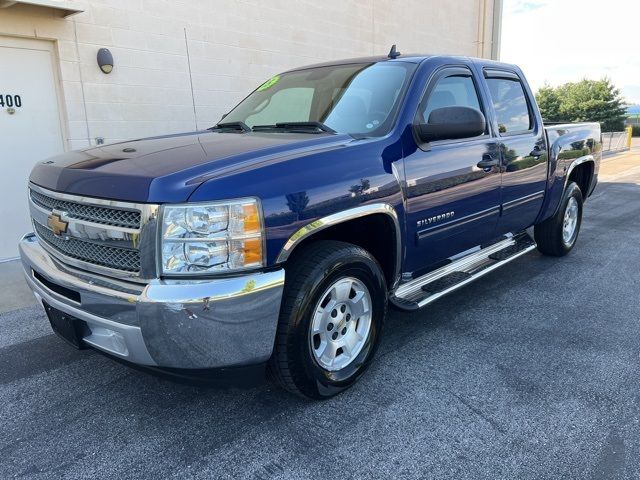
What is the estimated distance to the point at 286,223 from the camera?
2480 millimetres

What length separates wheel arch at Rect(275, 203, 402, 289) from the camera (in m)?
2.61

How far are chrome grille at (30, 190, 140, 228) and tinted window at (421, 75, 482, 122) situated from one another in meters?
1.99

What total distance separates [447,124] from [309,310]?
1514 mm

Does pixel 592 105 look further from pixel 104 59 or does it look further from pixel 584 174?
pixel 104 59

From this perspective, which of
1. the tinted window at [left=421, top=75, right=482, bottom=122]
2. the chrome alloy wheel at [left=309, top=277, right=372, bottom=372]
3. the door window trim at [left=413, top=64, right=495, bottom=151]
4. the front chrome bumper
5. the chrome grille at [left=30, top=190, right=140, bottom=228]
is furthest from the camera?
the tinted window at [left=421, top=75, right=482, bottom=122]

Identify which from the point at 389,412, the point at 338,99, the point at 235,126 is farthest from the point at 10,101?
the point at 389,412

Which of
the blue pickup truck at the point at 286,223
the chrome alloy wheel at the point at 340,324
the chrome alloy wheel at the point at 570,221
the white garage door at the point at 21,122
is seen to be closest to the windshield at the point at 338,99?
the blue pickup truck at the point at 286,223

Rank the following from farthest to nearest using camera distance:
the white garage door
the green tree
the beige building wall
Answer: the green tree, the beige building wall, the white garage door

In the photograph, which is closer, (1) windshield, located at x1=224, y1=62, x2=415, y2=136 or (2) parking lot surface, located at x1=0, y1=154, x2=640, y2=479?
(2) parking lot surface, located at x1=0, y1=154, x2=640, y2=479

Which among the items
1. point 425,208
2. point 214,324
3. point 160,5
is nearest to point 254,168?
point 214,324

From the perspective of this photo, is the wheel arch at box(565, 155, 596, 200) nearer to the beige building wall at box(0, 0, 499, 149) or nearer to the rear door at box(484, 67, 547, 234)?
the rear door at box(484, 67, 547, 234)

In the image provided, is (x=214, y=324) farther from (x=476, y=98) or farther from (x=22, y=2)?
(x=22, y=2)

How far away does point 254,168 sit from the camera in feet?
8.09

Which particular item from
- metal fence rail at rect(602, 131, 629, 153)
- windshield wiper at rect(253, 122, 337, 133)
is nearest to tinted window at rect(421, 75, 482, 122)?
windshield wiper at rect(253, 122, 337, 133)
